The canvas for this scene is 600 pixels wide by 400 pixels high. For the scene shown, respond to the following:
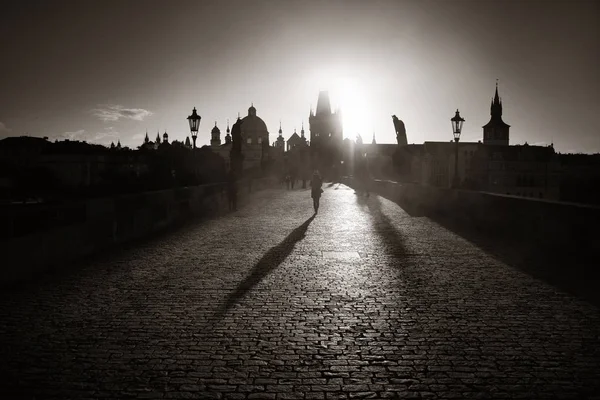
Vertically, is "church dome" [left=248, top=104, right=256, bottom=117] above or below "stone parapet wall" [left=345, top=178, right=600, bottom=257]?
above

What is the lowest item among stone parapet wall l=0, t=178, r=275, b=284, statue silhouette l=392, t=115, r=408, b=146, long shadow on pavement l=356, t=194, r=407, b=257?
long shadow on pavement l=356, t=194, r=407, b=257

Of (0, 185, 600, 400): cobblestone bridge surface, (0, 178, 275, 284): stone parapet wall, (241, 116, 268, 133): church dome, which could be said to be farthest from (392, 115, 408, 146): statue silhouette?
(241, 116, 268, 133): church dome

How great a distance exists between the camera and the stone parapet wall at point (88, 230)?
25.5 feet

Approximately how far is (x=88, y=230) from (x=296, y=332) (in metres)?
6.92

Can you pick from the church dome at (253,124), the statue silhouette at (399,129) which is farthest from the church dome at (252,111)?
the statue silhouette at (399,129)

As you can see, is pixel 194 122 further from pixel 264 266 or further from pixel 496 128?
pixel 496 128

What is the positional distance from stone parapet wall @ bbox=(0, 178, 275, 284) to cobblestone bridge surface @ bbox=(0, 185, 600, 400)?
1.84ft

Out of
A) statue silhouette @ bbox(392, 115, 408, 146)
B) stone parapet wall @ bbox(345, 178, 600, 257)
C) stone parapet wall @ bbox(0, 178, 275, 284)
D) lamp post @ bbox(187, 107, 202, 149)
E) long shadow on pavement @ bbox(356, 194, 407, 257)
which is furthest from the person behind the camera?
statue silhouette @ bbox(392, 115, 408, 146)

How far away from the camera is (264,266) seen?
353 inches

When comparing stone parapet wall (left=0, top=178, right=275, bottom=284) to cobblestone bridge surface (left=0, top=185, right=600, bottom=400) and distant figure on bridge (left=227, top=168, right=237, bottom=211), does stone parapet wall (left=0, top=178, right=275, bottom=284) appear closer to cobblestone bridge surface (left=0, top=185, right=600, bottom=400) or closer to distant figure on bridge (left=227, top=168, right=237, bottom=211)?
cobblestone bridge surface (left=0, top=185, right=600, bottom=400)

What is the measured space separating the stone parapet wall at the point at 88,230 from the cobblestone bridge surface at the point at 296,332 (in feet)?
1.84

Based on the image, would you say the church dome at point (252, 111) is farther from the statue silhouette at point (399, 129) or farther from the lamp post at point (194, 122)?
the lamp post at point (194, 122)

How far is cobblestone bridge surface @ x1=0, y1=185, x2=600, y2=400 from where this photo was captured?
391cm

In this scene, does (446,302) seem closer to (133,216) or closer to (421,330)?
(421,330)
